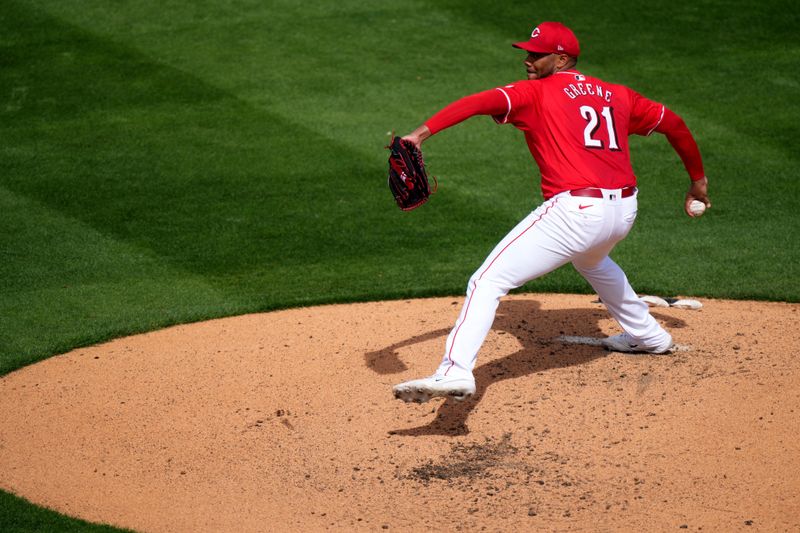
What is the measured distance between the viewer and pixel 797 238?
891 cm

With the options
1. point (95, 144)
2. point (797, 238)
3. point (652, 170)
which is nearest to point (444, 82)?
point (652, 170)

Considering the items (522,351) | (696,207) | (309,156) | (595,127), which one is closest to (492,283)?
(595,127)

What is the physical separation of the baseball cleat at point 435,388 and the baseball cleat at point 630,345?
1558mm

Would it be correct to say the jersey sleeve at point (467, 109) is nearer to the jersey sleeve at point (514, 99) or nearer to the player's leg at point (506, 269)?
the jersey sleeve at point (514, 99)

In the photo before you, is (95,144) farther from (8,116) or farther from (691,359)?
(691,359)

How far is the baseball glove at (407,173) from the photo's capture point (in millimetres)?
5711

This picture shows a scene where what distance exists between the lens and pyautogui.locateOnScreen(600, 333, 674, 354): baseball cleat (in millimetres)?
6695

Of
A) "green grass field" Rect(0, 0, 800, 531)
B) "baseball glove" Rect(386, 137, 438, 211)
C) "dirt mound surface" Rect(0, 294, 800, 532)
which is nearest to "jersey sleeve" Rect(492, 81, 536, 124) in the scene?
"baseball glove" Rect(386, 137, 438, 211)

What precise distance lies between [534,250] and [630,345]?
131 cm

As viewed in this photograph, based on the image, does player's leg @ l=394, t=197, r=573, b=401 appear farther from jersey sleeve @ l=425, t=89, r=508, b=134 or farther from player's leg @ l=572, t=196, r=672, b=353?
jersey sleeve @ l=425, t=89, r=508, b=134

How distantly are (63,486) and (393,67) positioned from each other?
771 centimetres

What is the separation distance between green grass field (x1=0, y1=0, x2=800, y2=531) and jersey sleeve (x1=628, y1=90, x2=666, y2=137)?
81.8 inches

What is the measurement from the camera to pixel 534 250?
5.80 m

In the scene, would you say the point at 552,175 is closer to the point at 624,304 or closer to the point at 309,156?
the point at 624,304
